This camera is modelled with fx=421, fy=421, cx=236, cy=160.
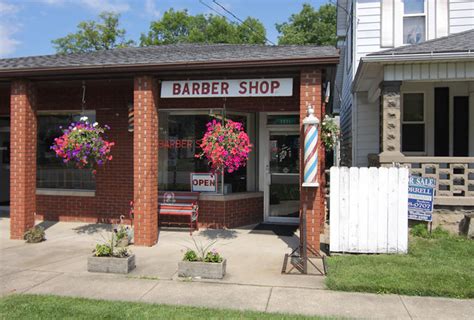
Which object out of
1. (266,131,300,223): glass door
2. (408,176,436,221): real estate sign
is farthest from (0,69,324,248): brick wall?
(408,176,436,221): real estate sign

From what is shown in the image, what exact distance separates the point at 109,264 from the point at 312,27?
134 ft

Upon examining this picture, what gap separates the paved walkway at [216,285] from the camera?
4.99 metres

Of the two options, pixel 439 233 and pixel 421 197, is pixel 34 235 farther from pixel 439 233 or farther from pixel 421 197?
pixel 439 233

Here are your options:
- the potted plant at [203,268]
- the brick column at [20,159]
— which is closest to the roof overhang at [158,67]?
the brick column at [20,159]

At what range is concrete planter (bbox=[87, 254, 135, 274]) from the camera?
638 cm

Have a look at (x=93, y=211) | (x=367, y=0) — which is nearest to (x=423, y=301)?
(x=93, y=211)

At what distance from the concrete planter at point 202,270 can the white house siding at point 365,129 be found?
7151 mm

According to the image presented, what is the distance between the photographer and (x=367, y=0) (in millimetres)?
11508

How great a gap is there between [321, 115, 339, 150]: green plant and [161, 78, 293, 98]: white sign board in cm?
85

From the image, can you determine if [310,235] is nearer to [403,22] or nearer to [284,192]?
[284,192]

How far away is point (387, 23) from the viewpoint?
11320 mm

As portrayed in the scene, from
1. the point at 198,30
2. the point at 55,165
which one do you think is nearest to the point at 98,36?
the point at 198,30

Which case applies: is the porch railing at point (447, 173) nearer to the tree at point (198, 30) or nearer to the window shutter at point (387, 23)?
the window shutter at point (387, 23)

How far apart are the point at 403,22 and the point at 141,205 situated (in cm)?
848
